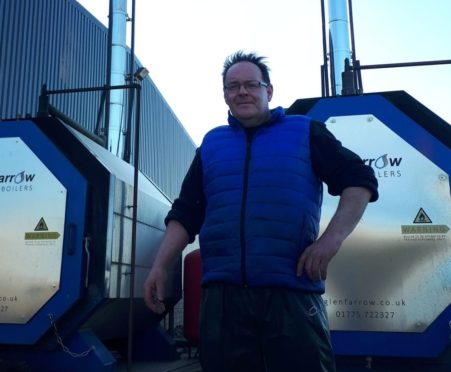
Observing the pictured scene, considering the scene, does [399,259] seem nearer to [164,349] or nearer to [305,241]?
[305,241]

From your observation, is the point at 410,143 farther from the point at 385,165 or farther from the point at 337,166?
the point at 337,166

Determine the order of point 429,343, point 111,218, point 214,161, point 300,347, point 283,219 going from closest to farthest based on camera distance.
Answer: point 300,347 → point 283,219 → point 214,161 → point 429,343 → point 111,218

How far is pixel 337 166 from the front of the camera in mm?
1754

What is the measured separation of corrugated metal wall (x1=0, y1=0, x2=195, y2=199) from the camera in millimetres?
11266

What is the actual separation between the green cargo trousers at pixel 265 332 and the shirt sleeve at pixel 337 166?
406mm

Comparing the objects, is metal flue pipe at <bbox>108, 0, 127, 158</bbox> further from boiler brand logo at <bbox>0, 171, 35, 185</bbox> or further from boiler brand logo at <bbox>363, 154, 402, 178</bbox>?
boiler brand logo at <bbox>363, 154, 402, 178</bbox>

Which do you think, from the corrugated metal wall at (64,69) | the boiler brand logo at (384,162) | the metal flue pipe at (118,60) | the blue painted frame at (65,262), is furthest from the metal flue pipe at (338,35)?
the corrugated metal wall at (64,69)

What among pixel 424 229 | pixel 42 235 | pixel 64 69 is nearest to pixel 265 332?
pixel 424 229

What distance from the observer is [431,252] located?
2.88 m

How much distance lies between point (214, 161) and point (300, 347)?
741mm

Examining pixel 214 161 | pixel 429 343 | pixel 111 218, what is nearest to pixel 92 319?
pixel 111 218

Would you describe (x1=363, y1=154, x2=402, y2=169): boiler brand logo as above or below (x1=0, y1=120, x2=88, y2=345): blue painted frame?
above

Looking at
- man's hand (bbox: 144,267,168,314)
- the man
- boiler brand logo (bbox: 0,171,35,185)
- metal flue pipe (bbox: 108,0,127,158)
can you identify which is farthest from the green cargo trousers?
metal flue pipe (bbox: 108,0,127,158)

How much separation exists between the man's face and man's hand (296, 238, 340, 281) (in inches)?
22.6
